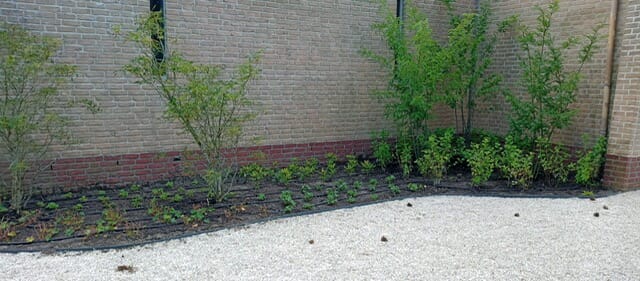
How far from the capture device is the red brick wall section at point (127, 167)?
560cm

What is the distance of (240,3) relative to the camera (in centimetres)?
655

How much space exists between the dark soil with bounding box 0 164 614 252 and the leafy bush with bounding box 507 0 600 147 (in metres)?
0.92

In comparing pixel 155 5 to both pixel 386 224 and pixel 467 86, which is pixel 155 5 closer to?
pixel 386 224

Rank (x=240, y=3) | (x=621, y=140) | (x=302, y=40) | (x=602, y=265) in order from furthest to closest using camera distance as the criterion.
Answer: (x=302, y=40) → (x=240, y=3) → (x=621, y=140) → (x=602, y=265)

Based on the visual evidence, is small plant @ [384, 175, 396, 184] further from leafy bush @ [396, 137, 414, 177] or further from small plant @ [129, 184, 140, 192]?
small plant @ [129, 184, 140, 192]

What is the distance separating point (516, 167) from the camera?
614 centimetres

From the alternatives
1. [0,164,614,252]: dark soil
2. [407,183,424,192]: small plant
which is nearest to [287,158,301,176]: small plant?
[0,164,614,252]: dark soil

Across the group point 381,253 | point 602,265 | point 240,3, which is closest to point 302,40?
point 240,3

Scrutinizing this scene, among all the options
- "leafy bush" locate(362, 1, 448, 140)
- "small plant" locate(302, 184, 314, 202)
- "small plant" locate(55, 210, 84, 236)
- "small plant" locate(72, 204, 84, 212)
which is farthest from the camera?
"leafy bush" locate(362, 1, 448, 140)

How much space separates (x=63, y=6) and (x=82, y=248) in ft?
10.1

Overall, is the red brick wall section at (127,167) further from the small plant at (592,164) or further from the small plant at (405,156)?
the small plant at (592,164)

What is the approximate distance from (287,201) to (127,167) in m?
2.29

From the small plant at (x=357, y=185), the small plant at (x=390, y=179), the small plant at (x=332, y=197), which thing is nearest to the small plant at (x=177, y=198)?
the small plant at (x=332, y=197)

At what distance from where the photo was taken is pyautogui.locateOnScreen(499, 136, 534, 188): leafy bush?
611 centimetres
